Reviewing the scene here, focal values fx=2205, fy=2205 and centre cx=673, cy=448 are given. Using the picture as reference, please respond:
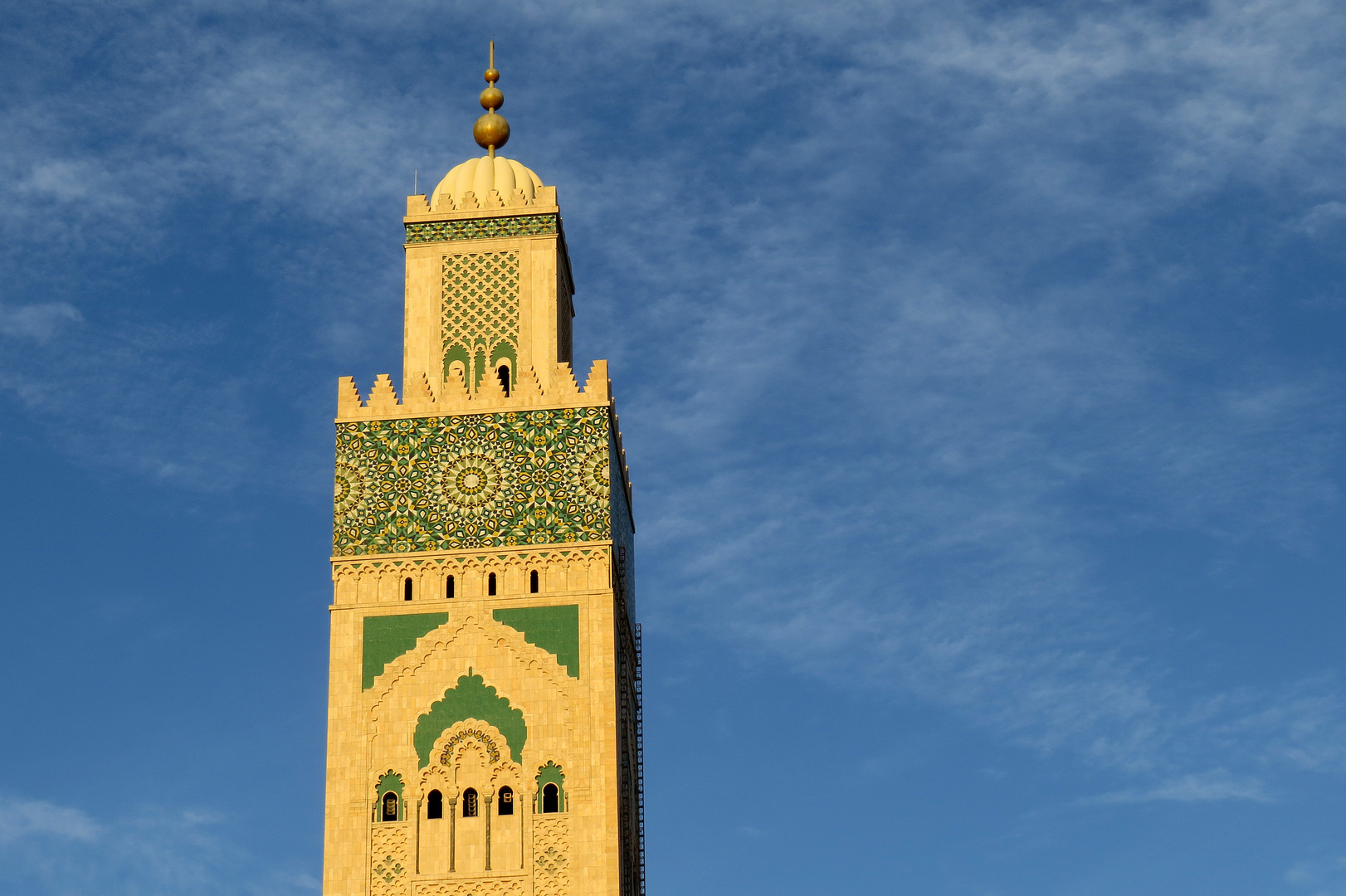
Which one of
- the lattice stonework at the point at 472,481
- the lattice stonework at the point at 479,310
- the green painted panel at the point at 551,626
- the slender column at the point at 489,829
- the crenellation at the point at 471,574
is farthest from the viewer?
the lattice stonework at the point at 479,310

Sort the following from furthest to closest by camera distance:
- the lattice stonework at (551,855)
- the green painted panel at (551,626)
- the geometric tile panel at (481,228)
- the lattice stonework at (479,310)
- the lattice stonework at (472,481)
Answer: the geometric tile panel at (481,228)
the lattice stonework at (479,310)
the lattice stonework at (472,481)
the green painted panel at (551,626)
the lattice stonework at (551,855)

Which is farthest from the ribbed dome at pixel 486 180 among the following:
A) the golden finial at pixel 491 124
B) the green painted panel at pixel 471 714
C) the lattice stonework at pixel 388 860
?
the lattice stonework at pixel 388 860

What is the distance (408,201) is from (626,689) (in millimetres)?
8744

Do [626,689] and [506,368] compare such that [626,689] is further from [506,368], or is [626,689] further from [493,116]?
[493,116]

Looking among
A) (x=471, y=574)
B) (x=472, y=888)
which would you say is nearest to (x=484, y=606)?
(x=471, y=574)

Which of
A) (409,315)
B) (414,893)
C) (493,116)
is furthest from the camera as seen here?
(493,116)

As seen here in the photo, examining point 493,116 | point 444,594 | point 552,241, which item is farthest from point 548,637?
point 493,116

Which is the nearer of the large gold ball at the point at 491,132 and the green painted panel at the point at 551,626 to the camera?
the green painted panel at the point at 551,626

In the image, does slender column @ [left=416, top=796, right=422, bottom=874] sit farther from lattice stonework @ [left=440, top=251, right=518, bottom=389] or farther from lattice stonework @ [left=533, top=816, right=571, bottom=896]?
lattice stonework @ [left=440, top=251, right=518, bottom=389]

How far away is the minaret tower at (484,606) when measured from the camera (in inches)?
1211

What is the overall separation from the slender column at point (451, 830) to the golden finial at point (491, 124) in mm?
11546

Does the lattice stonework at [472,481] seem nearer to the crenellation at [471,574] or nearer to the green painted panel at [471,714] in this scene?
the crenellation at [471,574]

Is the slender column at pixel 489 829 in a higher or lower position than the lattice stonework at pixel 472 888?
higher

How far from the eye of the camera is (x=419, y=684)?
104ft
